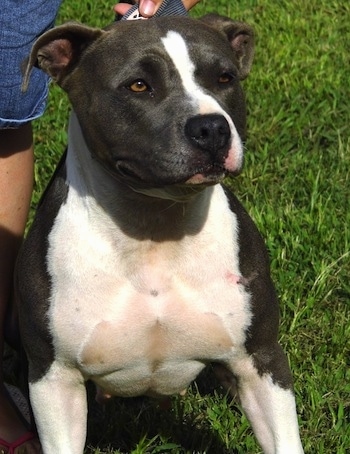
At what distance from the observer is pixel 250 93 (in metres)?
6.82

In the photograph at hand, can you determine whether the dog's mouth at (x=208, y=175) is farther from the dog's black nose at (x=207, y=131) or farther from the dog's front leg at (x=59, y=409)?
the dog's front leg at (x=59, y=409)

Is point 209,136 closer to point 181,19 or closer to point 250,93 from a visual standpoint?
point 181,19

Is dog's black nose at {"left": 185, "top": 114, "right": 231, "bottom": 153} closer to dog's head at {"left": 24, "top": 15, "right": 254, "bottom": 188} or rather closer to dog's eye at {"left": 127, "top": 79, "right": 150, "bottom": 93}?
dog's head at {"left": 24, "top": 15, "right": 254, "bottom": 188}

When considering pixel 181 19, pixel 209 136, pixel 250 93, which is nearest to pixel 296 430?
pixel 209 136

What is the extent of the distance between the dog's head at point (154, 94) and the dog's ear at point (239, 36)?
0.29 feet

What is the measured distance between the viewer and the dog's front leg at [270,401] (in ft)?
11.8

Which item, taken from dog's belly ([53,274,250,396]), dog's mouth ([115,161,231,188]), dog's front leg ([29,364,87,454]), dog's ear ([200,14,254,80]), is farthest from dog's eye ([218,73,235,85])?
dog's front leg ([29,364,87,454])

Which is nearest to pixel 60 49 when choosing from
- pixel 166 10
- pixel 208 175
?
pixel 166 10

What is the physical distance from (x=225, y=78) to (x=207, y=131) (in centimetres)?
37

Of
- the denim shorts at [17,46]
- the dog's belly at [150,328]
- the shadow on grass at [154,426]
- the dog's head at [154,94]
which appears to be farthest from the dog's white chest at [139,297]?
the shadow on grass at [154,426]

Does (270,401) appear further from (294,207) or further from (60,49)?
(294,207)

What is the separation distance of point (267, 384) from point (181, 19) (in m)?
1.13

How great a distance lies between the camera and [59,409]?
11.9 ft

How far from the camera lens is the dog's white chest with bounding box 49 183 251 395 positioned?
11.5 feet
